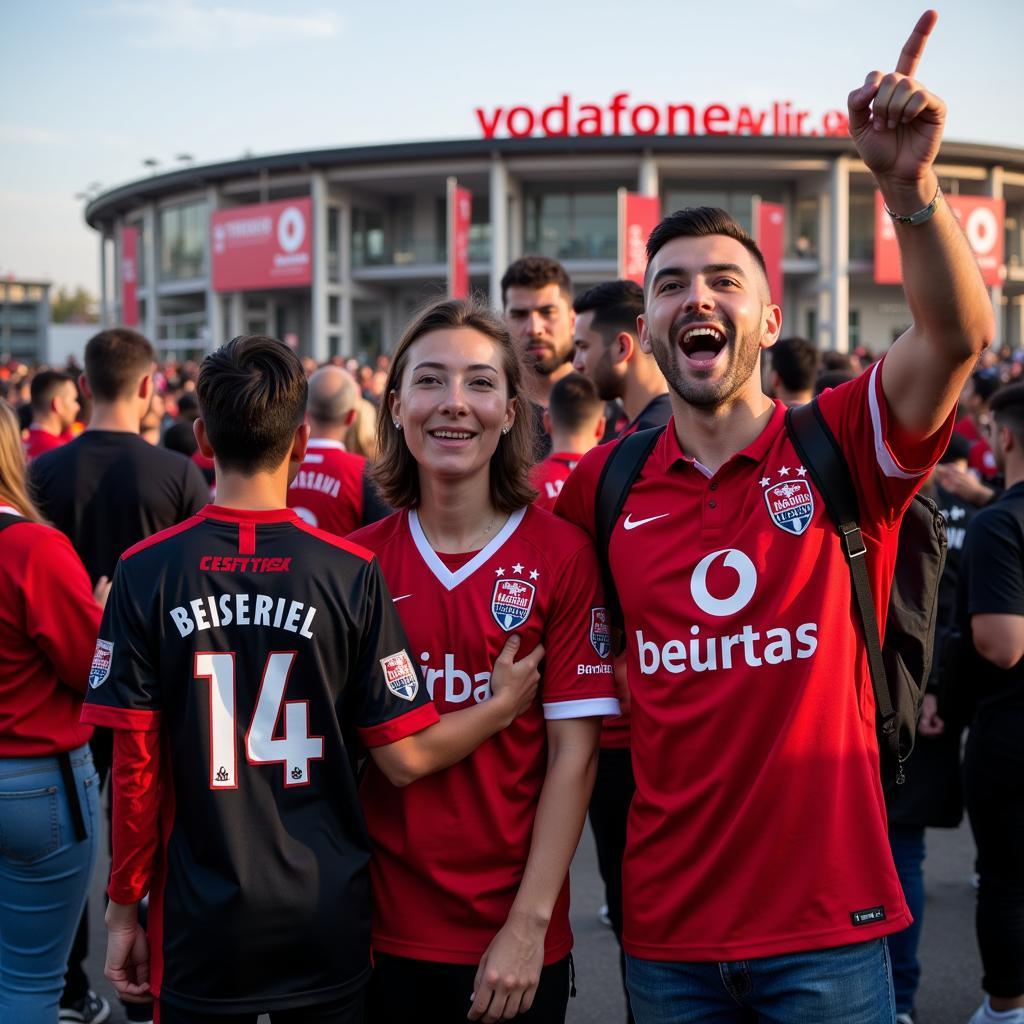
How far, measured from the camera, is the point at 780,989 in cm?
210

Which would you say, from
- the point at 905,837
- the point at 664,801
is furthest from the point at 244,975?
the point at 905,837

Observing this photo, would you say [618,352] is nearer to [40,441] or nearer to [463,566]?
[463,566]

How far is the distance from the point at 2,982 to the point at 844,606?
9.18 feet

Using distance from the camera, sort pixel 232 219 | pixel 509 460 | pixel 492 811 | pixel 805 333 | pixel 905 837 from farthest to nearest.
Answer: pixel 805 333 → pixel 232 219 → pixel 905 837 → pixel 509 460 → pixel 492 811

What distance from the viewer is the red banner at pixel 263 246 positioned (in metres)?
39.9

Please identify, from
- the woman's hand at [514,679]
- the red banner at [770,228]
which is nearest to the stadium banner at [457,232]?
the red banner at [770,228]

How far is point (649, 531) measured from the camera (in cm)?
239

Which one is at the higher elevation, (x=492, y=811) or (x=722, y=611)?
(x=722, y=611)

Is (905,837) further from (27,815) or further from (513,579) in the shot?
(27,815)

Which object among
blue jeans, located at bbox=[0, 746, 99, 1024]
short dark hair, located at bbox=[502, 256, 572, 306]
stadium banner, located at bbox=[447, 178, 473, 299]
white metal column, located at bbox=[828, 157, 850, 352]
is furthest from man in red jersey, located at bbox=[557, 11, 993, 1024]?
white metal column, located at bbox=[828, 157, 850, 352]

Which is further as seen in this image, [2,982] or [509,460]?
[2,982]

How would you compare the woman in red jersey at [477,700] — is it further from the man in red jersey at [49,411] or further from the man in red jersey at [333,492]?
the man in red jersey at [49,411]

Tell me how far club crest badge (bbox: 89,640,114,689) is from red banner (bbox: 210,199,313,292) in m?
39.7

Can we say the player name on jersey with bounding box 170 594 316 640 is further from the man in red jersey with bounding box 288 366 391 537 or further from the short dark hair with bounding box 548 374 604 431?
the man in red jersey with bounding box 288 366 391 537
